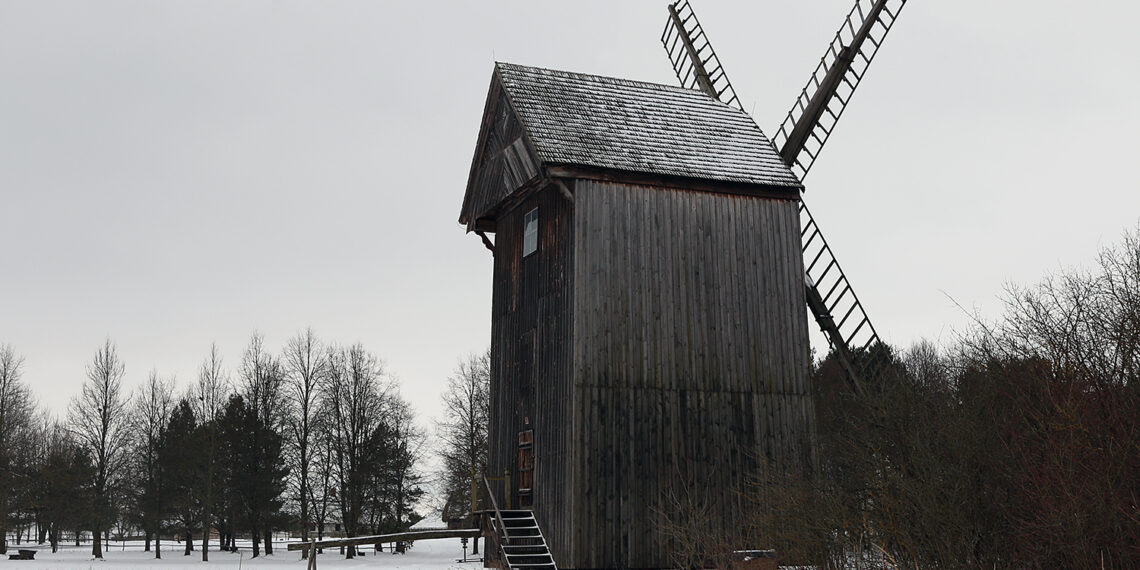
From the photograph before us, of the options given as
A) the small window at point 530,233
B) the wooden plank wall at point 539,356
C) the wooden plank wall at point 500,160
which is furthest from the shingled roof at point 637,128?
the small window at point 530,233

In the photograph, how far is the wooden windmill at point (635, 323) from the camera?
64.8 ft

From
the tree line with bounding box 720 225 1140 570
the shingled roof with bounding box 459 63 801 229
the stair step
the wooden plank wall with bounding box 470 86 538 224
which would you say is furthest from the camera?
the wooden plank wall with bounding box 470 86 538 224

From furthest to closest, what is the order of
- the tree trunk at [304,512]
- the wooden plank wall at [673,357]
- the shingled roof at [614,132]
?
the tree trunk at [304,512], the shingled roof at [614,132], the wooden plank wall at [673,357]

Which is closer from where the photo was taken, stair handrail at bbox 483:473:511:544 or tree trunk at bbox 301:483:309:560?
stair handrail at bbox 483:473:511:544

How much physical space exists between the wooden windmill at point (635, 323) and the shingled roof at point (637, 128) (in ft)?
0.18

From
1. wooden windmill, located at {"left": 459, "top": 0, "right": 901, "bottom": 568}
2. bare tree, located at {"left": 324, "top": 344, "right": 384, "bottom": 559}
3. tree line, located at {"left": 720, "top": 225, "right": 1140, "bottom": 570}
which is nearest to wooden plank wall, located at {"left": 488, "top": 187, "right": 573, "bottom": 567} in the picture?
wooden windmill, located at {"left": 459, "top": 0, "right": 901, "bottom": 568}

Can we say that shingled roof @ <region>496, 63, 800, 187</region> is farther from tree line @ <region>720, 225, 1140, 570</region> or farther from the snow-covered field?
the snow-covered field

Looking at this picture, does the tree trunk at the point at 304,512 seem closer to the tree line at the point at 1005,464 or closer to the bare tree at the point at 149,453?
the bare tree at the point at 149,453

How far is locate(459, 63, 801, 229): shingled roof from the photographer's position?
21547mm

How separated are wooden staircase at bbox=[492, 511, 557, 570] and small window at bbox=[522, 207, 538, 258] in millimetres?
5874

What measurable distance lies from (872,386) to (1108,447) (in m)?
10.5

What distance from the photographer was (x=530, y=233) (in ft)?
75.8

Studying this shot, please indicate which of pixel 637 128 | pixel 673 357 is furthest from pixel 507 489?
pixel 637 128

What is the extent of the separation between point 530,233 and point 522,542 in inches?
271
